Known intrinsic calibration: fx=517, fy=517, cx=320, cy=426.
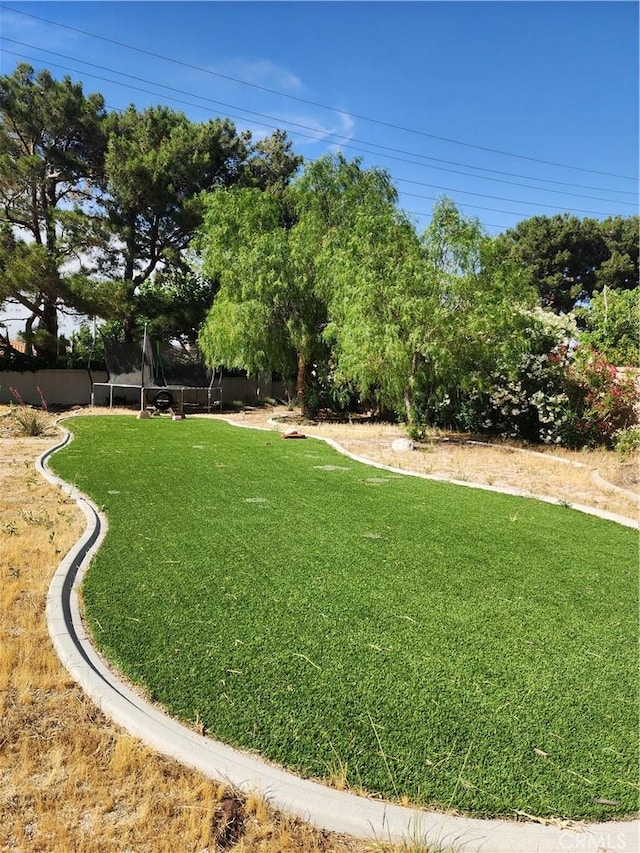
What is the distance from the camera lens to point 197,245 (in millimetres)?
14688

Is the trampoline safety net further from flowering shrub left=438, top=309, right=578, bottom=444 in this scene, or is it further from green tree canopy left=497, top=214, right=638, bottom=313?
green tree canopy left=497, top=214, right=638, bottom=313

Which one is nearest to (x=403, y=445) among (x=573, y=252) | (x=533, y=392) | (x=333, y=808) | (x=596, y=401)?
(x=533, y=392)

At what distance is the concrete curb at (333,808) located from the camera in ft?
4.64

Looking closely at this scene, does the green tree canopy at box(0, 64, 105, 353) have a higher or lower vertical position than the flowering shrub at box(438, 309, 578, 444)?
higher

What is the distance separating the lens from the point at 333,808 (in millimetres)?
1491

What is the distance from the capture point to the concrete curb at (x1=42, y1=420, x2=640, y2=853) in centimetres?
141

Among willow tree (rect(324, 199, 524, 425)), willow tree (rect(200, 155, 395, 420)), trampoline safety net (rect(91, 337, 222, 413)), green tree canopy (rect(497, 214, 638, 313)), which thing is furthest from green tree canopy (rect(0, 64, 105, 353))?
green tree canopy (rect(497, 214, 638, 313))

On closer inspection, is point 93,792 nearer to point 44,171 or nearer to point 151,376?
point 151,376

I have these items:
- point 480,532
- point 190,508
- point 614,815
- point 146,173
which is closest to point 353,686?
point 614,815

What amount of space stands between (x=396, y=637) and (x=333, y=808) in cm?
97

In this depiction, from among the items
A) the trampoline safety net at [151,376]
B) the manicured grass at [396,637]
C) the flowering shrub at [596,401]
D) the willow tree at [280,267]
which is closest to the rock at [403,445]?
the flowering shrub at [596,401]

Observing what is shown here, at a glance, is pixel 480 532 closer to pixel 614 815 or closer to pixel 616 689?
pixel 616 689

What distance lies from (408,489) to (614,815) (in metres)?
4.02

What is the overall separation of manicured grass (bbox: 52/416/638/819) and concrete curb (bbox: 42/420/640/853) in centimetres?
5
